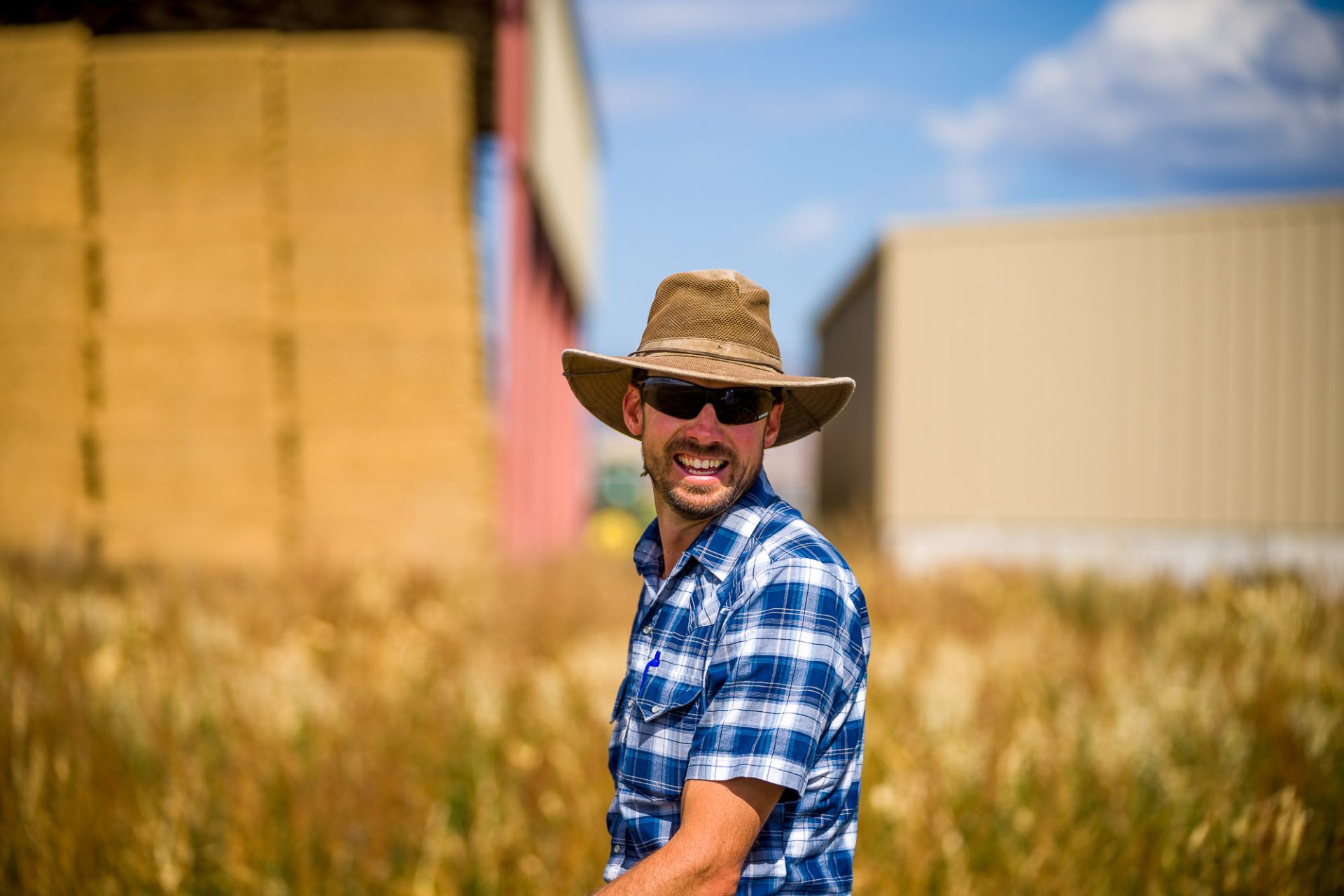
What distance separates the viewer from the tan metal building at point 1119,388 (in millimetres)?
9031

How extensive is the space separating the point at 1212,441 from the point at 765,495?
915 centimetres

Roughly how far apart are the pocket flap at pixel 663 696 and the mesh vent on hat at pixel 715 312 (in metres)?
0.48

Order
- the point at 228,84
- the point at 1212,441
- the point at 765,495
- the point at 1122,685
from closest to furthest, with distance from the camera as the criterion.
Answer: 1. the point at 765,495
2. the point at 1122,685
3. the point at 228,84
4. the point at 1212,441

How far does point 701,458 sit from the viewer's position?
1394mm

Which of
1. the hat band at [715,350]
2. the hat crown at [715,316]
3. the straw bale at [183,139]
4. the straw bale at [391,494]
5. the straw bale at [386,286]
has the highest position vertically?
the straw bale at [183,139]

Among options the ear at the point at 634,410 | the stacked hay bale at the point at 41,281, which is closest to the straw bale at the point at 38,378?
the stacked hay bale at the point at 41,281

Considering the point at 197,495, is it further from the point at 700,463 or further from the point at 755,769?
the point at 755,769

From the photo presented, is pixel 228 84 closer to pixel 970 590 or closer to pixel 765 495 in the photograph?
pixel 970 590

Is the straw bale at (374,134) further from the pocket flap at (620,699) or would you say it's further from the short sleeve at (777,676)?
the short sleeve at (777,676)

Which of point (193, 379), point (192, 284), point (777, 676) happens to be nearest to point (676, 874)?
point (777, 676)

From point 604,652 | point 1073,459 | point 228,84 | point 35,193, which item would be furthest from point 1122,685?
point 35,193

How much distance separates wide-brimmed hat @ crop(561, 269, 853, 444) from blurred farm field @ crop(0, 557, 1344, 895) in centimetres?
163

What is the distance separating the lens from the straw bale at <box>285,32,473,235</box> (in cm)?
691

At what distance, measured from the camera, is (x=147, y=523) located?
23.0 feet
